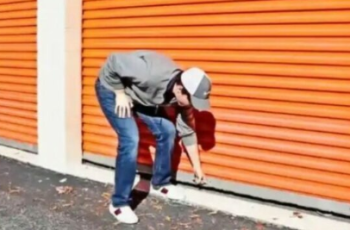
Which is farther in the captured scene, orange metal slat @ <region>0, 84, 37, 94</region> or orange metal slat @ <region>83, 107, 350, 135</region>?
orange metal slat @ <region>0, 84, 37, 94</region>

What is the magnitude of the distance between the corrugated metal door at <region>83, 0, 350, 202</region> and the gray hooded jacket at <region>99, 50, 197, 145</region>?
671mm

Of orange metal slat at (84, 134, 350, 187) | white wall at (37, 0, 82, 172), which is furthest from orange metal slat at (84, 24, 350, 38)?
orange metal slat at (84, 134, 350, 187)

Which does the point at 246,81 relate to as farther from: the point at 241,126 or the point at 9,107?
the point at 9,107

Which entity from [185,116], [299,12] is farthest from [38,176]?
[299,12]

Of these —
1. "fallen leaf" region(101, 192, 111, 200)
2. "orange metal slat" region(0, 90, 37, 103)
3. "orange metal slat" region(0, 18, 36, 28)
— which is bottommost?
"fallen leaf" region(101, 192, 111, 200)

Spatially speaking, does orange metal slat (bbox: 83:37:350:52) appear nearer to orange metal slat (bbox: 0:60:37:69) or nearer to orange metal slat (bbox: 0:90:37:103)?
→ orange metal slat (bbox: 0:60:37:69)

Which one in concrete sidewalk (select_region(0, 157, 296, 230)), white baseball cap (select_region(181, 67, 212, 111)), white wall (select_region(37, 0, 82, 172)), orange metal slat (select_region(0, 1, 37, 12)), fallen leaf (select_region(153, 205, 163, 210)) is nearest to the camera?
white baseball cap (select_region(181, 67, 212, 111))

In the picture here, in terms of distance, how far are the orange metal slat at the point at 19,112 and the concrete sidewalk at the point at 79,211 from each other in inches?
40.2

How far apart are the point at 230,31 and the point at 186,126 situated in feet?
3.01

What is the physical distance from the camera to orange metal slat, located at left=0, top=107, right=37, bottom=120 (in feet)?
24.5

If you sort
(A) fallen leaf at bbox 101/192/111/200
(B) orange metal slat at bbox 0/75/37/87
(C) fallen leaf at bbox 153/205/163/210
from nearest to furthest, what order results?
(C) fallen leaf at bbox 153/205/163/210 → (A) fallen leaf at bbox 101/192/111/200 → (B) orange metal slat at bbox 0/75/37/87

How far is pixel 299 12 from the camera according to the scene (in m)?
4.94

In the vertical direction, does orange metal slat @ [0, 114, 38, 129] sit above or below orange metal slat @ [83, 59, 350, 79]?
below

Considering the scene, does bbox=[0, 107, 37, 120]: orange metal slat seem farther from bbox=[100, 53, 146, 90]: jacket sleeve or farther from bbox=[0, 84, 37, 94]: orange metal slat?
bbox=[100, 53, 146, 90]: jacket sleeve
